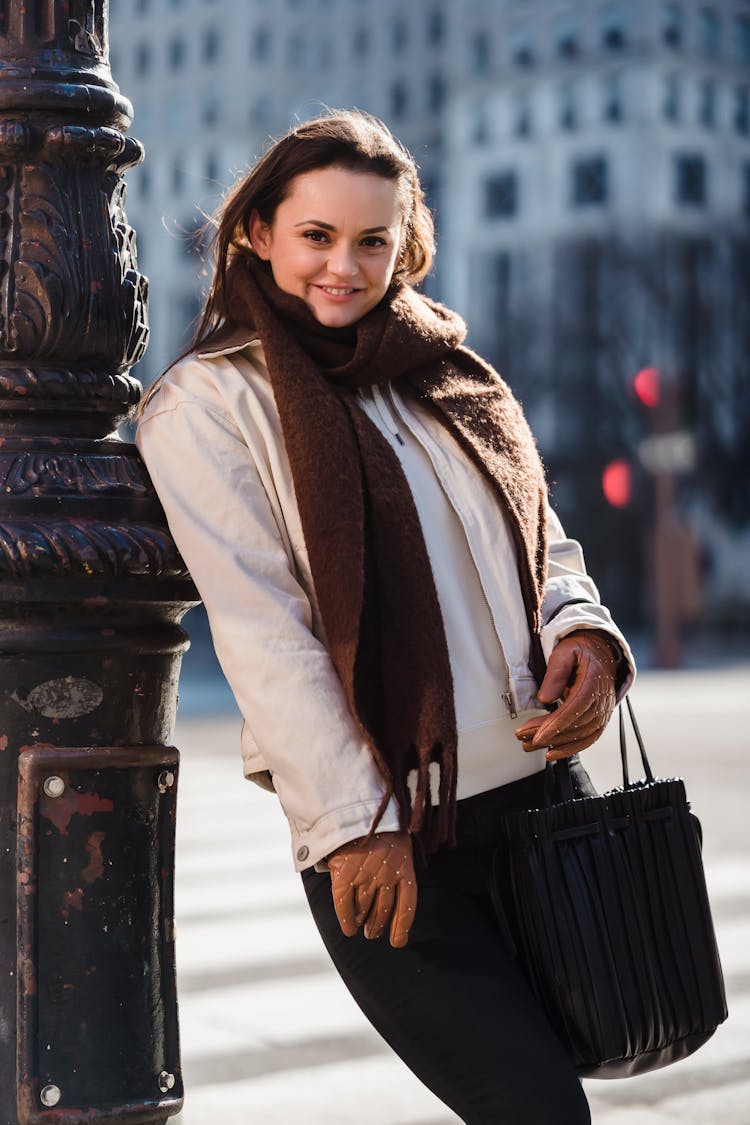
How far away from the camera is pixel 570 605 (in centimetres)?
297

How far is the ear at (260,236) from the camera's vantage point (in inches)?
116

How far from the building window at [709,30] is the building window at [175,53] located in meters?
29.9

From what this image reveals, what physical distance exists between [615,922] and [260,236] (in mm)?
1184

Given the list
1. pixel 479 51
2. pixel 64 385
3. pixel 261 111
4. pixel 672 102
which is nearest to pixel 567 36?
pixel 479 51

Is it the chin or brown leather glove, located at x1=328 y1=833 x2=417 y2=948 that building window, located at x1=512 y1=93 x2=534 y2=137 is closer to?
the chin

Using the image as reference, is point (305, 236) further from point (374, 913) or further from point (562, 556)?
point (374, 913)

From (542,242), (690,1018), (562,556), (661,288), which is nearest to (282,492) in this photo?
(562,556)

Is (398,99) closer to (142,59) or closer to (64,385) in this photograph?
(142,59)

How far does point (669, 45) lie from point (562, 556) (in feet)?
240

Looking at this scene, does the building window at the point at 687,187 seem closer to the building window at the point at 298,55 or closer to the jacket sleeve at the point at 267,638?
the building window at the point at 298,55

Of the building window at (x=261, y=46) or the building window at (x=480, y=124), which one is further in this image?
the building window at (x=261, y=46)

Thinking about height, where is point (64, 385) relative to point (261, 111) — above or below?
below

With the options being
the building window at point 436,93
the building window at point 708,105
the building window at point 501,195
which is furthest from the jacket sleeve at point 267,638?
the building window at point 436,93

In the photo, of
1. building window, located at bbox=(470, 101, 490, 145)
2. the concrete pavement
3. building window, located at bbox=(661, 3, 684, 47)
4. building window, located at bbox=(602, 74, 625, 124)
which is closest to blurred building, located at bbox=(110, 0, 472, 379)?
building window, located at bbox=(470, 101, 490, 145)
